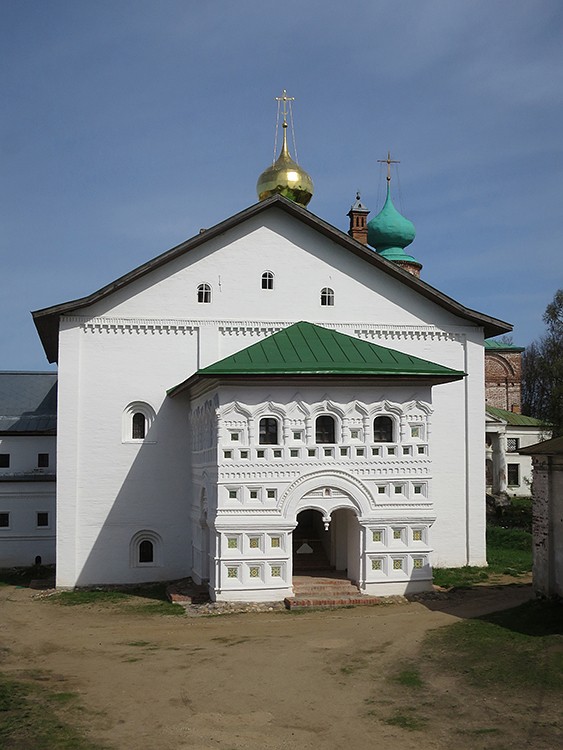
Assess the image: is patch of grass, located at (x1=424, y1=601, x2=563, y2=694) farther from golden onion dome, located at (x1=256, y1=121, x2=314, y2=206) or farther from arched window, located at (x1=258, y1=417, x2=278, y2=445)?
golden onion dome, located at (x1=256, y1=121, x2=314, y2=206)

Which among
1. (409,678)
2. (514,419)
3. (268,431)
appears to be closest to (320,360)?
(268,431)

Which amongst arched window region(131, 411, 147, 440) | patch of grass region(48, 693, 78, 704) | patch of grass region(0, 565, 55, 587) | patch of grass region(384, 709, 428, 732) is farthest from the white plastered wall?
patch of grass region(384, 709, 428, 732)

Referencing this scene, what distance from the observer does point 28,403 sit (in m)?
25.3

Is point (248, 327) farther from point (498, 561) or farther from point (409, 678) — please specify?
point (409, 678)

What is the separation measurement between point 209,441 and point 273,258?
5.11m

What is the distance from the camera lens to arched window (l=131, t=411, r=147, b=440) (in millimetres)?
19156

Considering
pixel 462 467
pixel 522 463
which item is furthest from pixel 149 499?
pixel 522 463

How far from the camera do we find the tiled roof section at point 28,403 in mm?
24016

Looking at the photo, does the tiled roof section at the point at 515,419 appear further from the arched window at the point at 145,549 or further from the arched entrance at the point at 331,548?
the arched window at the point at 145,549

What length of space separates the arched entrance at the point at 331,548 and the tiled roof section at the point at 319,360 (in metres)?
2.77

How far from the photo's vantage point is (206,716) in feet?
30.0

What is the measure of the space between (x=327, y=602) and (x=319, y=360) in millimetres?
4423

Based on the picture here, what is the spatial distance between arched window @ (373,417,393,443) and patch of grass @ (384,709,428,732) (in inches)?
301

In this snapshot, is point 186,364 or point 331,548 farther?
point 186,364
